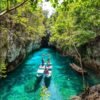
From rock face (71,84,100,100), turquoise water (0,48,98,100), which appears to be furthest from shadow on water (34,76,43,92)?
rock face (71,84,100,100)

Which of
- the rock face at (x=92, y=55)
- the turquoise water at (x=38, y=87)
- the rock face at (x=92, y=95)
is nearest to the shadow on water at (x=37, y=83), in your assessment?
the turquoise water at (x=38, y=87)

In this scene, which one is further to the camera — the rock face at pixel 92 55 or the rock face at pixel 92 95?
the rock face at pixel 92 55

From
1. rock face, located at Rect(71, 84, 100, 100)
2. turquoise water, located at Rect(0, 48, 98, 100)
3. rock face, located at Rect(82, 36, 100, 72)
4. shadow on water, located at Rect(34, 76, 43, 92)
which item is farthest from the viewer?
rock face, located at Rect(82, 36, 100, 72)

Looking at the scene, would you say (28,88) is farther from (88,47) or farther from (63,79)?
(88,47)

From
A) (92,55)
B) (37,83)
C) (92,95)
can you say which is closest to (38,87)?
(37,83)

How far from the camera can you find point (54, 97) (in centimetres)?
1934

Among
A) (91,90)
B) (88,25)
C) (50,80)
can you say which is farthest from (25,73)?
(91,90)

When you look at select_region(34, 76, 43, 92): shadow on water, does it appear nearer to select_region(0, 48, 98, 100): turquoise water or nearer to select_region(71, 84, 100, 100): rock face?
select_region(0, 48, 98, 100): turquoise water

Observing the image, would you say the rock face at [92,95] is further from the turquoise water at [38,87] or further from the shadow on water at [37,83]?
the shadow on water at [37,83]

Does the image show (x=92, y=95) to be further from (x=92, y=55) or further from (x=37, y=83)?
(x=92, y=55)

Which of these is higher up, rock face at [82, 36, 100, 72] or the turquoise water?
rock face at [82, 36, 100, 72]

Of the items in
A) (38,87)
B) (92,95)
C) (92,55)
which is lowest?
(38,87)

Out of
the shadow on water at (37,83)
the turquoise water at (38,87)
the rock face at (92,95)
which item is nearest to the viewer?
the rock face at (92,95)

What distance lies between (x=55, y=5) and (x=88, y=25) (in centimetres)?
2294
